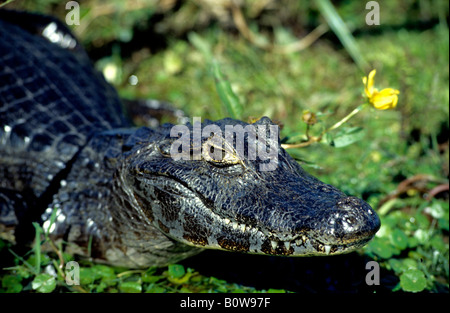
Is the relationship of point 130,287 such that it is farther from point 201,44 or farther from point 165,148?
point 201,44

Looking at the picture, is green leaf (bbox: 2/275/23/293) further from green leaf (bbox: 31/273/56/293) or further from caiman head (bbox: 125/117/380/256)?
caiman head (bbox: 125/117/380/256)

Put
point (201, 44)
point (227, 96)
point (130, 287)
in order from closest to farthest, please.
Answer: point (130, 287) → point (227, 96) → point (201, 44)

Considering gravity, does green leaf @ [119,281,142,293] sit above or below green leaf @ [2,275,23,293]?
below

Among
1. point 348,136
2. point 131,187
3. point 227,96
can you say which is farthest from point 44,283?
point 348,136

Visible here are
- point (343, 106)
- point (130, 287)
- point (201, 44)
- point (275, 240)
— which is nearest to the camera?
point (275, 240)

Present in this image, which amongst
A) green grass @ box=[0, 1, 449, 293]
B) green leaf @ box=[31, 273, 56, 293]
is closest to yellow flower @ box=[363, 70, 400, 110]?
green grass @ box=[0, 1, 449, 293]

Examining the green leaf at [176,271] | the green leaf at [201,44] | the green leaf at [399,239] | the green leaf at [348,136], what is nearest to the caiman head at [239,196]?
the green leaf at [176,271]
